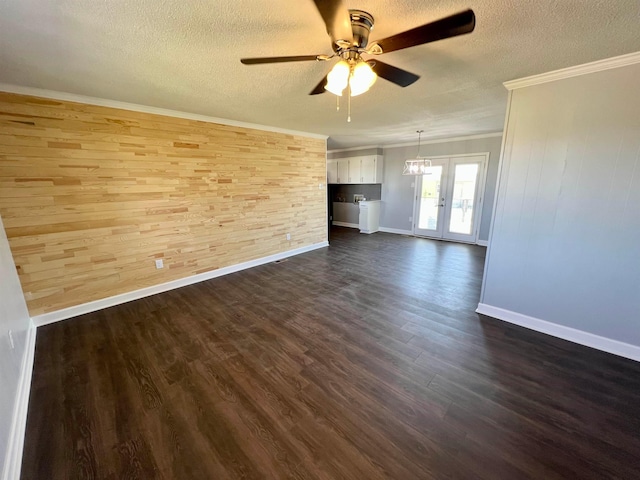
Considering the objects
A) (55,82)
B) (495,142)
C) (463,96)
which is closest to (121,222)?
(55,82)

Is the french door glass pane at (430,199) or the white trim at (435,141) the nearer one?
the white trim at (435,141)

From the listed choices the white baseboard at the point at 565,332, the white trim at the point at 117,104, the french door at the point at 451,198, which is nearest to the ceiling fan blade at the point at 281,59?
the white trim at the point at 117,104

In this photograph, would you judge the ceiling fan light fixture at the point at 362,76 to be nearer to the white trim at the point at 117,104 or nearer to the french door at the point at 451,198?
the white trim at the point at 117,104

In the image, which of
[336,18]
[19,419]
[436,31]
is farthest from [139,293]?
[436,31]

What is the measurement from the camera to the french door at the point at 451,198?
18.7 feet

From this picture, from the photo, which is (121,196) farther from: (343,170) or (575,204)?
(343,170)

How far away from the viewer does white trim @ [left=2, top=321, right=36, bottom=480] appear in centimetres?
128

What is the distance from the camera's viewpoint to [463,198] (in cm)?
590

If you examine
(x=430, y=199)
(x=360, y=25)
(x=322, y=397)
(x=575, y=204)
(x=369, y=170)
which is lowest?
(x=322, y=397)

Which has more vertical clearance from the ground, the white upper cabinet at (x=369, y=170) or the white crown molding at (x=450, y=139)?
the white crown molding at (x=450, y=139)

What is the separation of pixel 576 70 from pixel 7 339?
4.76 m

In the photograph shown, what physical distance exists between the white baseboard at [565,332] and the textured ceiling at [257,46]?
230cm

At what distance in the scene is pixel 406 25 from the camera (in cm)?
157

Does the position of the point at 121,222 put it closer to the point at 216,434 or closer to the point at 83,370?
the point at 83,370
